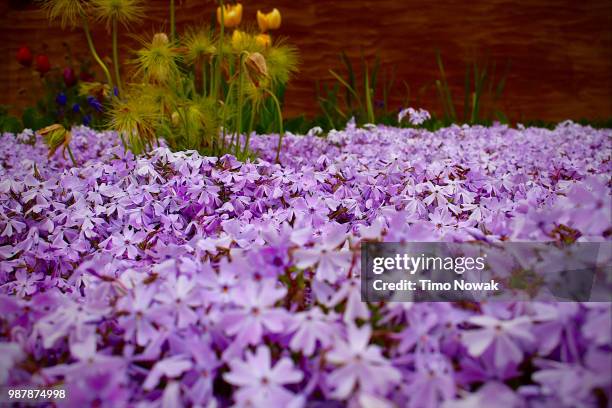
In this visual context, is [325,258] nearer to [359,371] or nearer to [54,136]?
[359,371]

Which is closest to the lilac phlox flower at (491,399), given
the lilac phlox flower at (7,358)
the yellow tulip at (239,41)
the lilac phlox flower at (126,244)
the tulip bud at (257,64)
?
the lilac phlox flower at (7,358)

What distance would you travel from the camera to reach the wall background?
19.7 feet

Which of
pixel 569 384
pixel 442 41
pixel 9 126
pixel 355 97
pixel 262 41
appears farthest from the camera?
pixel 442 41

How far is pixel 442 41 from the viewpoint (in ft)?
19.9

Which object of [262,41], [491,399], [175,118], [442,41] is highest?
[442,41]

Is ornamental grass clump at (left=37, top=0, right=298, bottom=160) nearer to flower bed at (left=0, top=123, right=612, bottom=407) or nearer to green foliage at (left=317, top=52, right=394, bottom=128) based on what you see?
flower bed at (left=0, top=123, right=612, bottom=407)

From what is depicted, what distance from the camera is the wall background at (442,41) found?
19.7ft

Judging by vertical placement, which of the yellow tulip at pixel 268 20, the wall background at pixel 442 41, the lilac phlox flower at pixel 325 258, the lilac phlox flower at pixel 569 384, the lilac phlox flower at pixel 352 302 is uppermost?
the wall background at pixel 442 41

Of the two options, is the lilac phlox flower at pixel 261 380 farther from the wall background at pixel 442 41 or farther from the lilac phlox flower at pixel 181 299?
the wall background at pixel 442 41

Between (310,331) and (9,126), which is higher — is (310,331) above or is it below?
below

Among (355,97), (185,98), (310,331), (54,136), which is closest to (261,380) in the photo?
(310,331)

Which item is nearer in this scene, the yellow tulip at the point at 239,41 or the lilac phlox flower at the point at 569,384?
the lilac phlox flower at the point at 569,384

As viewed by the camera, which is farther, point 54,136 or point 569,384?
point 54,136

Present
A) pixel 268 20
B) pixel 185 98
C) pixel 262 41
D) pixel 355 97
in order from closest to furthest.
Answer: pixel 185 98 < pixel 262 41 < pixel 268 20 < pixel 355 97
